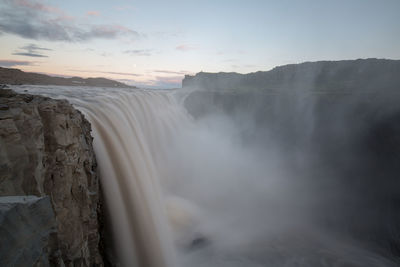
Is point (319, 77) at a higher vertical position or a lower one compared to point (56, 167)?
higher

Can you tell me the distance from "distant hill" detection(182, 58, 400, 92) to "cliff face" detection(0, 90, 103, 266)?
17989 millimetres

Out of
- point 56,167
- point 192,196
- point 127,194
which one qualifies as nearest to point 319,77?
point 192,196

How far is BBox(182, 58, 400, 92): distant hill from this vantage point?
18.7 metres

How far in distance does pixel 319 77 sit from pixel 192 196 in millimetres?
21020

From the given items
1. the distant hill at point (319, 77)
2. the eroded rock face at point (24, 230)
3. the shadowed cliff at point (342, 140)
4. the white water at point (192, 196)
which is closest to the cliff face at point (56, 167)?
the eroded rock face at point (24, 230)

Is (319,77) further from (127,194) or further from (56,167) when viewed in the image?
(56,167)

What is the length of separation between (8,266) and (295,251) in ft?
32.4

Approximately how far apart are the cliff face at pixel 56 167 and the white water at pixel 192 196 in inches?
39.9

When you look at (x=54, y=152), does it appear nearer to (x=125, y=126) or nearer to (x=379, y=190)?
(x=125, y=126)

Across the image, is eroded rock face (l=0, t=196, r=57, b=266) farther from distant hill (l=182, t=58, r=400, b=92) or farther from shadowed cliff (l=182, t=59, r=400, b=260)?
distant hill (l=182, t=58, r=400, b=92)

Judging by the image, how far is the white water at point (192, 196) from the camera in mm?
5902

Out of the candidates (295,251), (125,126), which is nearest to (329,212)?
(295,251)

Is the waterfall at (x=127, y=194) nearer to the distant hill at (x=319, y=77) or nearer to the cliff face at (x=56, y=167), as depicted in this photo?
the cliff face at (x=56, y=167)

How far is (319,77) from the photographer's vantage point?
25.8m
